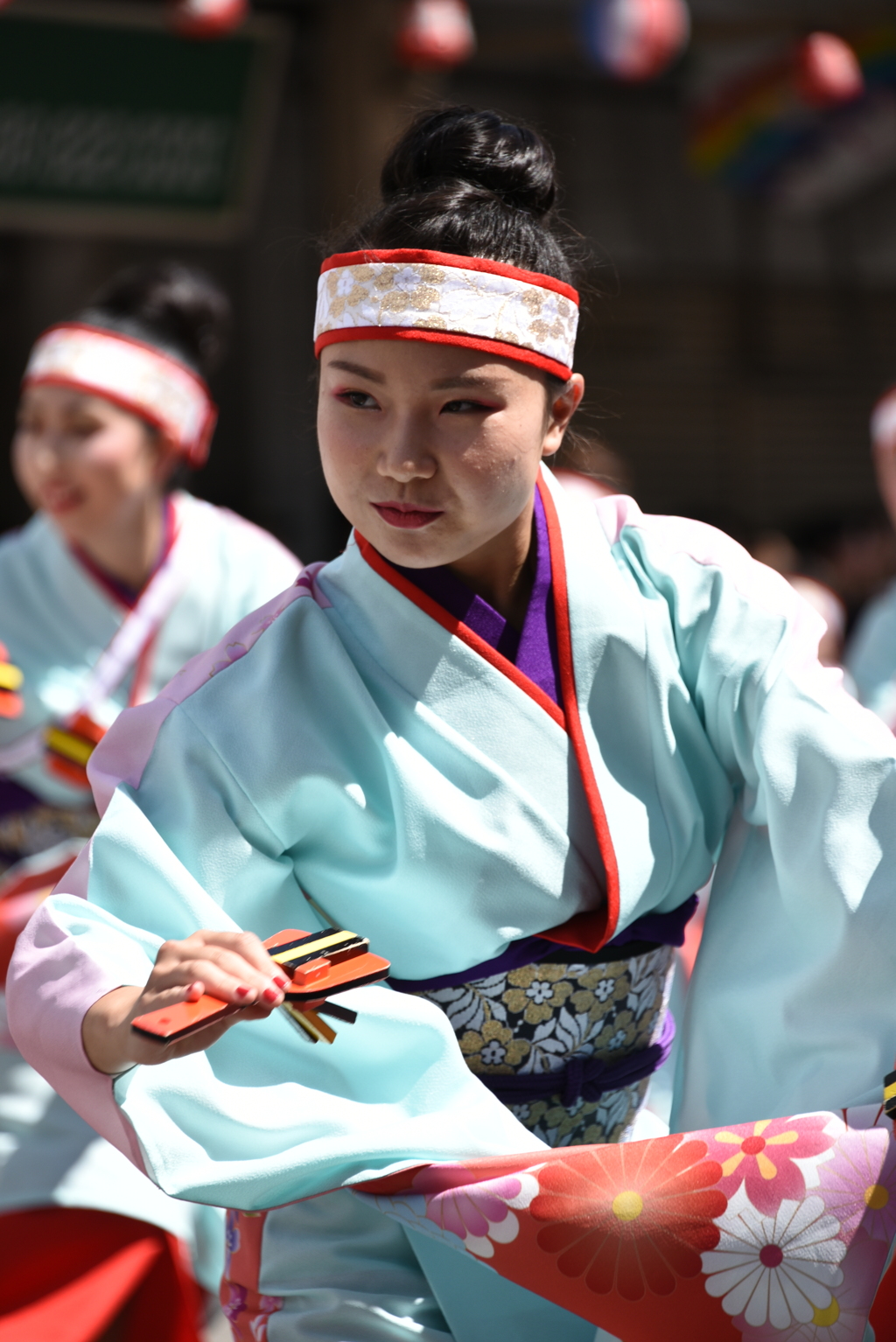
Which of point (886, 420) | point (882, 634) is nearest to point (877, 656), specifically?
point (882, 634)

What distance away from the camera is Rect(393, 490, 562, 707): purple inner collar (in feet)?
5.32

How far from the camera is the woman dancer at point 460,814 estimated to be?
1.44 meters

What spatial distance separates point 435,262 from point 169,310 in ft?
5.84

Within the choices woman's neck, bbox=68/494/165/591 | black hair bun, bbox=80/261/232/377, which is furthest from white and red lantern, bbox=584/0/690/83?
woman's neck, bbox=68/494/165/591

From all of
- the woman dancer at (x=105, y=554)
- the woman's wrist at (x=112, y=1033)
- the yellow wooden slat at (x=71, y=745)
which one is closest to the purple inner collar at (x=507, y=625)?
the woman's wrist at (x=112, y=1033)

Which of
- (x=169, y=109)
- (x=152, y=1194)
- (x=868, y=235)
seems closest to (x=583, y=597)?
(x=152, y=1194)

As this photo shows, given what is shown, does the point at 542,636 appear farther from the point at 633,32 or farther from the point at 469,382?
the point at 633,32

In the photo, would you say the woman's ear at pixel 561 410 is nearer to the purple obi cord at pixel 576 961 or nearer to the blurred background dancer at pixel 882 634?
the purple obi cord at pixel 576 961

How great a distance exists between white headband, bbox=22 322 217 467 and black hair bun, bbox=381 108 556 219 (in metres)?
1.38

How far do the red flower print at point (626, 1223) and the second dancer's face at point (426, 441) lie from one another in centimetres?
65

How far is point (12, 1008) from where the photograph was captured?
4.72 ft

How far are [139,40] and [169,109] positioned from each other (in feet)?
0.96

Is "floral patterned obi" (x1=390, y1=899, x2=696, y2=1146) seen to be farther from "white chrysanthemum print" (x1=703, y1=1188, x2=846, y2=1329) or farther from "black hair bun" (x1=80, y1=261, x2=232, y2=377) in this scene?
"black hair bun" (x1=80, y1=261, x2=232, y2=377)

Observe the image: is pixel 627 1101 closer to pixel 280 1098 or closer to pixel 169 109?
pixel 280 1098
